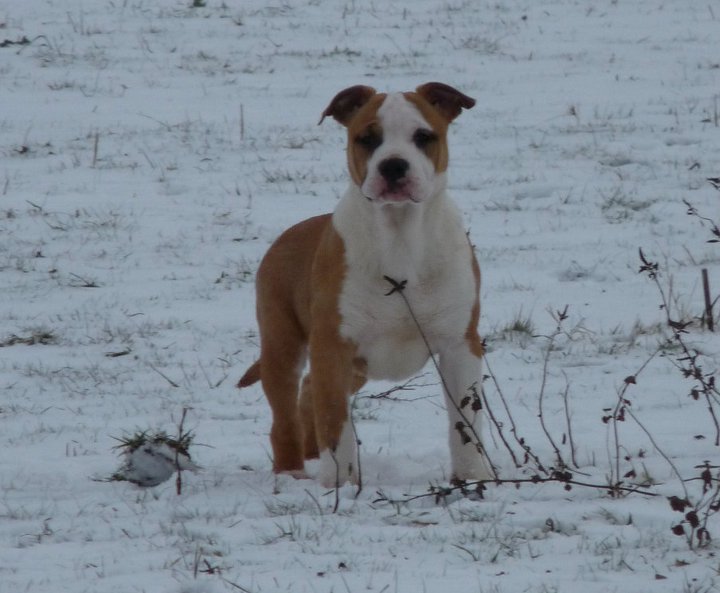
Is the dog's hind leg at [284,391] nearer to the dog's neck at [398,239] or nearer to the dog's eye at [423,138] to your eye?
the dog's neck at [398,239]

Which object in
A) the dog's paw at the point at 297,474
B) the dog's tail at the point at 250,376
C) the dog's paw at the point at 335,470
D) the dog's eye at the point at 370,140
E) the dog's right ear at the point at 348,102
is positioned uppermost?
the dog's right ear at the point at 348,102

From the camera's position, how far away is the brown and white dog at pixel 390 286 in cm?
522

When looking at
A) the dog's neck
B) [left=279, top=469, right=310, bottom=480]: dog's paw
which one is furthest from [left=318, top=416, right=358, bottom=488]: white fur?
the dog's neck

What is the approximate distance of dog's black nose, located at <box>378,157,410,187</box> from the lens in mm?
5035

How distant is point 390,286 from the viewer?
17.2ft

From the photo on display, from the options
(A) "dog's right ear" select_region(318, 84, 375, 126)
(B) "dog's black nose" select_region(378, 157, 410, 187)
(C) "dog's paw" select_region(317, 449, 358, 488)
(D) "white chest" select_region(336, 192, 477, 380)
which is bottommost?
(C) "dog's paw" select_region(317, 449, 358, 488)

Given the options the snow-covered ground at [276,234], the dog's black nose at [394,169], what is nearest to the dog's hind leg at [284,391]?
the snow-covered ground at [276,234]

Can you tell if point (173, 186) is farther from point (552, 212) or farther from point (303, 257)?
point (303, 257)

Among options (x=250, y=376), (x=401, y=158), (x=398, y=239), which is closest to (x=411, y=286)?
(x=398, y=239)

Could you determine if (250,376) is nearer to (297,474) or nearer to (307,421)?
(307,421)

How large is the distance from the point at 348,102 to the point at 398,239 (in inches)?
27.1

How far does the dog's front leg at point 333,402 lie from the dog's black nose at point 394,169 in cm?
69

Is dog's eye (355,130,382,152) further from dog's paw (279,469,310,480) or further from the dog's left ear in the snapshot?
dog's paw (279,469,310,480)

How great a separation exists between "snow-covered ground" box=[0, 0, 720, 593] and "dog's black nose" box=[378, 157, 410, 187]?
1.21 meters
